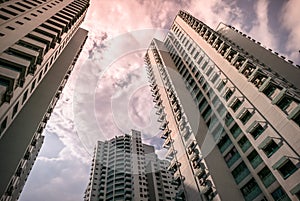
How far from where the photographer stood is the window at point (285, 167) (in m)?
20.4

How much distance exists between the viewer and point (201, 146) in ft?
106

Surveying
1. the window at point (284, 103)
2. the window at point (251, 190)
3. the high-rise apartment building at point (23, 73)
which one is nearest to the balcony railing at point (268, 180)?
the window at point (251, 190)

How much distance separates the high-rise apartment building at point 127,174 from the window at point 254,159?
54.2m

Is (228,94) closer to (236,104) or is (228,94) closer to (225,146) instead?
(236,104)

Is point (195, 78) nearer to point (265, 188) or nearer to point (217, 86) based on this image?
A: point (217, 86)

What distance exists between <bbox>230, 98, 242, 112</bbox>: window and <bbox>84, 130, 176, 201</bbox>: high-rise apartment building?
53866mm

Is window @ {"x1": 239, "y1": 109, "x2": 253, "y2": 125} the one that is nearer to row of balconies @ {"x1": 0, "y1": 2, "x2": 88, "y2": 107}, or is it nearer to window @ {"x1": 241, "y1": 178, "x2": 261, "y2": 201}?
window @ {"x1": 241, "y1": 178, "x2": 261, "y2": 201}

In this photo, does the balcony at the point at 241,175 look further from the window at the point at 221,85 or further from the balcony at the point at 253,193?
the window at the point at 221,85

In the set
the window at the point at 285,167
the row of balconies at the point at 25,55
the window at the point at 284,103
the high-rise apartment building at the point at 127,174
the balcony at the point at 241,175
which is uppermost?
the window at the point at 284,103

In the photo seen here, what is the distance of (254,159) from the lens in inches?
1013

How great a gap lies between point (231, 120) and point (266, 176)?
892 cm

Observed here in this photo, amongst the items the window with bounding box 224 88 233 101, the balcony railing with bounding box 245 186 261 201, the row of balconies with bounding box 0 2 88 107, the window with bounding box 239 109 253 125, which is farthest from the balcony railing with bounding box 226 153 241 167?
the row of balconies with bounding box 0 2 88 107

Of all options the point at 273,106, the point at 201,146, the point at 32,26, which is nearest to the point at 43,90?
the point at 32,26

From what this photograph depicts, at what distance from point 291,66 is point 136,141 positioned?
76.0 meters
